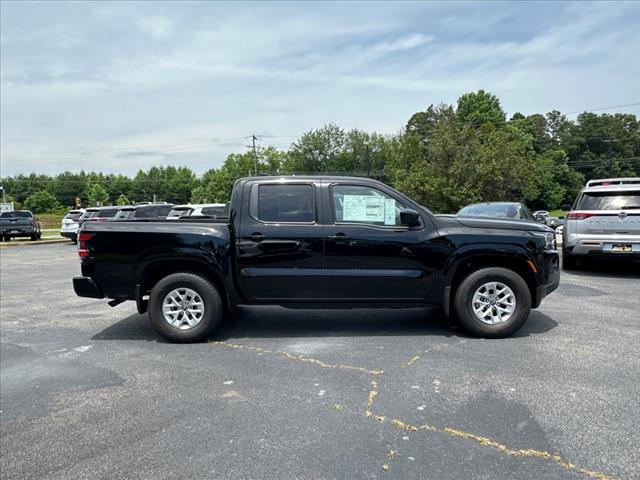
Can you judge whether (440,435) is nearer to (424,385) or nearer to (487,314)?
(424,385)

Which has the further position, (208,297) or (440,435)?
(208,297)

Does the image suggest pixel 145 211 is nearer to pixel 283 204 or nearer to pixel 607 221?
pixel 283 204

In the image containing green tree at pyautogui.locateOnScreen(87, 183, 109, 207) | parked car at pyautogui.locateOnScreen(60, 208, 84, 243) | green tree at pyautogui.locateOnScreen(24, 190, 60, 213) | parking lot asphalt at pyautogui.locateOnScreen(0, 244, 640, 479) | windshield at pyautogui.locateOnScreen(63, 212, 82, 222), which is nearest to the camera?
parking lot asphalt at pyautogui.locateOnScreen(0, 244, 640, 479)

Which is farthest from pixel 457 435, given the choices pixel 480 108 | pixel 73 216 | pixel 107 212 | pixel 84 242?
pixel 480 108

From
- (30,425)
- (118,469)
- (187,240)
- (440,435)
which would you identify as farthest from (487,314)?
(30,425)

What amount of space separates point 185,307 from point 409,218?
9.10 feet

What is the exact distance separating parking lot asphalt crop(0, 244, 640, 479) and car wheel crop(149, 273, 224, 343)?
21cm

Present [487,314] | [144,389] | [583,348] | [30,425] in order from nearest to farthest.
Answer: [30,425], [144,389], [583,348], [487,314]

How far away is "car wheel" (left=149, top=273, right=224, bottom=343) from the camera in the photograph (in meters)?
5.29

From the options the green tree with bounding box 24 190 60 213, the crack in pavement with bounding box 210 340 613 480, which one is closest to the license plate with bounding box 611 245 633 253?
the crack in pavement with bounding box 210 340 613 480

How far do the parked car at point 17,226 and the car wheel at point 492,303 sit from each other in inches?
1024

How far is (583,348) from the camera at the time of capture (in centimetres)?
483

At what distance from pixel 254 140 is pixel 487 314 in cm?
8831

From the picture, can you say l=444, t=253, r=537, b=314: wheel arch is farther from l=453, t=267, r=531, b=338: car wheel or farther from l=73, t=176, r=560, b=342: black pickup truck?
l=453, t=267, r=531, b=338: car wheel
